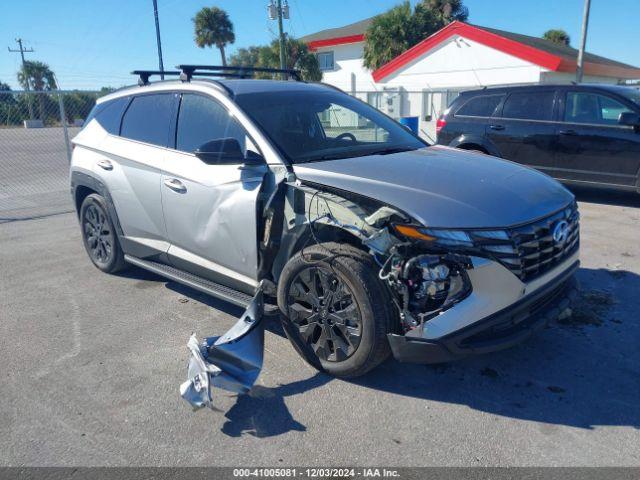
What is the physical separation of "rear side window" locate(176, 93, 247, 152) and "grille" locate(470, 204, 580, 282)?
72.3 inches

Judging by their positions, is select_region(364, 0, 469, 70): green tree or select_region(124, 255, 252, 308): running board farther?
select_region(364, 0, 469, 70): green tree

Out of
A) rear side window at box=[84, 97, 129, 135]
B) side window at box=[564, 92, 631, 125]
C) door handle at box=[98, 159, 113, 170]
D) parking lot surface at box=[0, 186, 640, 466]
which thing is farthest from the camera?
side window at box=[564, 92, 631, 125]

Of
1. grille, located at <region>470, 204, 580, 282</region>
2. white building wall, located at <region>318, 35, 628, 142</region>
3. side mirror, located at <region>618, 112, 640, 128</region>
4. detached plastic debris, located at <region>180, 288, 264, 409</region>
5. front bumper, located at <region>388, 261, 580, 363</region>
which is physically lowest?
detached plastic debris, located at <region>180, 288, 264, 409</region>

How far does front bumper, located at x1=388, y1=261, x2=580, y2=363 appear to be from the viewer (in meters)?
2.85

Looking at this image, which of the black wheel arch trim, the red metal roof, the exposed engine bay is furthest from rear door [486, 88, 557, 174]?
the red metal roof

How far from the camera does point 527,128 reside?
27.1 feet

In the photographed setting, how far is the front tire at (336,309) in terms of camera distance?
2.98 metres

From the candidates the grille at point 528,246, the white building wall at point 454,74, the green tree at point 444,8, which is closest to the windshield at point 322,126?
the grille at point 528,246

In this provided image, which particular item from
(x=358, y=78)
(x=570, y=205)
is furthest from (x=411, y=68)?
(x=570, y=205)

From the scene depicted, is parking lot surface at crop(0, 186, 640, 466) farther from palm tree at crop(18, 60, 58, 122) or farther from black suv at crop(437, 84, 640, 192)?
palm tree at crop(18, 60, 58, 122)

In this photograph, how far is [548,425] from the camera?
2.85 metres

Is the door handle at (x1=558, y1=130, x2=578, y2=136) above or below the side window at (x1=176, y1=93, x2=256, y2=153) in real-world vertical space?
below

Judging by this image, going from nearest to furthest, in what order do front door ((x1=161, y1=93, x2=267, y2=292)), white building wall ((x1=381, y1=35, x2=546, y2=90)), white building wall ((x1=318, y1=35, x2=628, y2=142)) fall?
1. front door ((x1=161, y1=93, x2=267, y2=292))
2. white building wall ((x1=318, y1=35, x2=628, y2=142))
3. white building wall ((x1=381, y1=35, x2=546, y2=90))

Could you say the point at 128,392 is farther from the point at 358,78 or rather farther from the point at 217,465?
the point at 358,78
